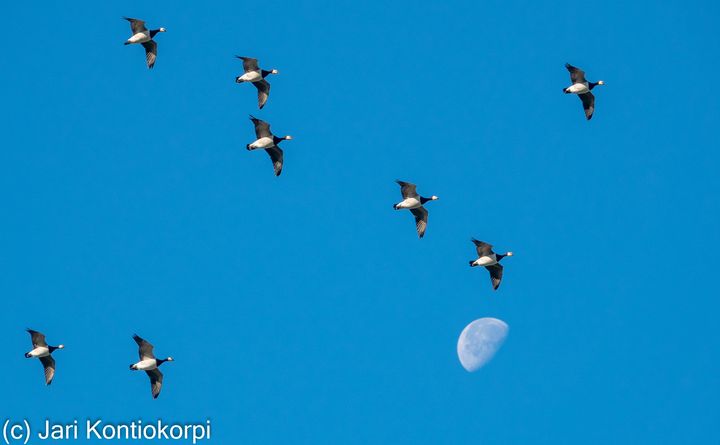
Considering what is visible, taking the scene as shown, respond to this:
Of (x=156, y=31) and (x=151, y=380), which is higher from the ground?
(x=156, y=31)

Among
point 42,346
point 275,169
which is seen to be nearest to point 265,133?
point 275,169

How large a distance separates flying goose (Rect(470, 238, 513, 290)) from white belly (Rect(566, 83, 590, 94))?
25.0ft

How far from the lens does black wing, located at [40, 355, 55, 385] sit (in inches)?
7175

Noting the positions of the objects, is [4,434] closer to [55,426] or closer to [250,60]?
[55,426]

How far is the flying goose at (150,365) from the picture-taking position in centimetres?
18012

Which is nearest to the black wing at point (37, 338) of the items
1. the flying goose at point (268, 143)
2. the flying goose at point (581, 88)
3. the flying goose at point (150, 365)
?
the flying goose at point (150, 365)

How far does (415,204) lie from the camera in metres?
180

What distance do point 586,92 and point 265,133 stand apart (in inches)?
555

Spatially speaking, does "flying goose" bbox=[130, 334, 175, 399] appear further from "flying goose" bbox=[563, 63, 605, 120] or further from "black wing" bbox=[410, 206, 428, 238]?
"flying goose" bbox=[563, 63, 605, 120]

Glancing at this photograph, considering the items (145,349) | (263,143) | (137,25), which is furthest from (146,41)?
(145,349)

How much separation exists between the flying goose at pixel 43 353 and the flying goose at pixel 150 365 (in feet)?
12.9

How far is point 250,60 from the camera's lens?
589 feet

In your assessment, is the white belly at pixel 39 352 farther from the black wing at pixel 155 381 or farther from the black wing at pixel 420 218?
the black wing at pixel 420 218

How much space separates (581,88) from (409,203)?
9025 millimetres
